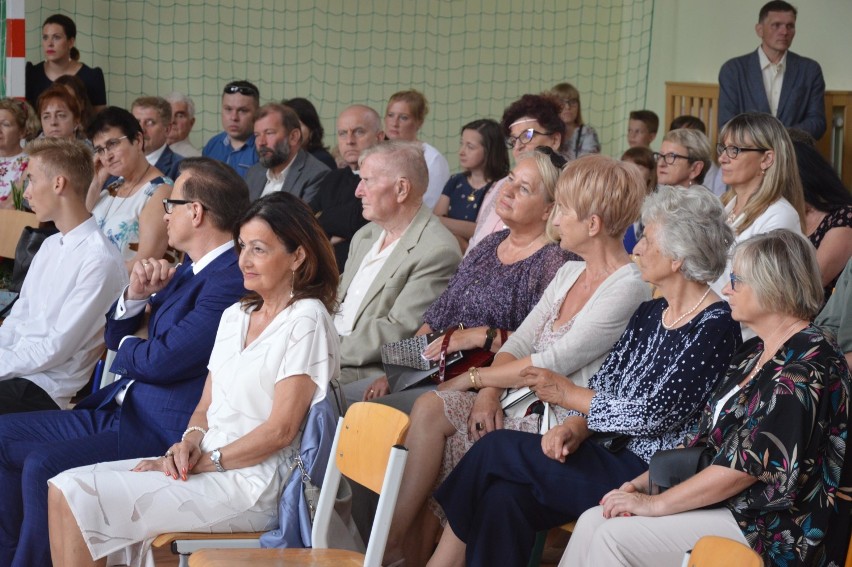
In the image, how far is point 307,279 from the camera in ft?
9.33

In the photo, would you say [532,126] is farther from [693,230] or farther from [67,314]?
[67,314]

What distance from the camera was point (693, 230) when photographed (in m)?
2.77

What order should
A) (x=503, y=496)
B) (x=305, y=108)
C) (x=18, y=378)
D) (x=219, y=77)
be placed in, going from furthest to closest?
1. (x=219, y=77)
2. (x=305, y=108)
3. (x=18, y=378)
4. (x=503, y=496)

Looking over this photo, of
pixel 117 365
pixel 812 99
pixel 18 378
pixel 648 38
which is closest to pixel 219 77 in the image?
pixel 648 38

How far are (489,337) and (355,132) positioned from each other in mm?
2307

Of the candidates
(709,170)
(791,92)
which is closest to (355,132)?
(709,170)

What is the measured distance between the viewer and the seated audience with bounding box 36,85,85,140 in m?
6.14

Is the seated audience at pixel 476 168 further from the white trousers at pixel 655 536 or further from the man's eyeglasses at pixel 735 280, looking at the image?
the white trousers at pixel 655 536

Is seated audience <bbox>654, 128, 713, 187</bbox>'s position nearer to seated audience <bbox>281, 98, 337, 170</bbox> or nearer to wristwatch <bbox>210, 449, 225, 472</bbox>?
seated audience <bbox>281, 98, 337, 170</bbox>

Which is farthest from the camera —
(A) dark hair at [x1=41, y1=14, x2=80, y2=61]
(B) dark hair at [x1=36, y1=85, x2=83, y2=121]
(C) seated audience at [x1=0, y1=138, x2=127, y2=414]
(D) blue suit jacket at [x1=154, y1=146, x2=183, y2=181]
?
(A) dark hair at [x1=41, y1=14, x2=80, y2=61]

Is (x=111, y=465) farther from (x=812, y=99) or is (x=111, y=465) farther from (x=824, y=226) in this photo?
(x=812, y=99)

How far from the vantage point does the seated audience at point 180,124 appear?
7.06m

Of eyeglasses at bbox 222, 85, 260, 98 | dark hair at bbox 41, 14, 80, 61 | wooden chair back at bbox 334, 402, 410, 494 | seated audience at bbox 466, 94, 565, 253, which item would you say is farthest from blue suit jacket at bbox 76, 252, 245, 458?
dark hair at bbox 41, 14, 80, 61

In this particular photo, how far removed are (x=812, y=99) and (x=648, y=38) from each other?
2.24 m
